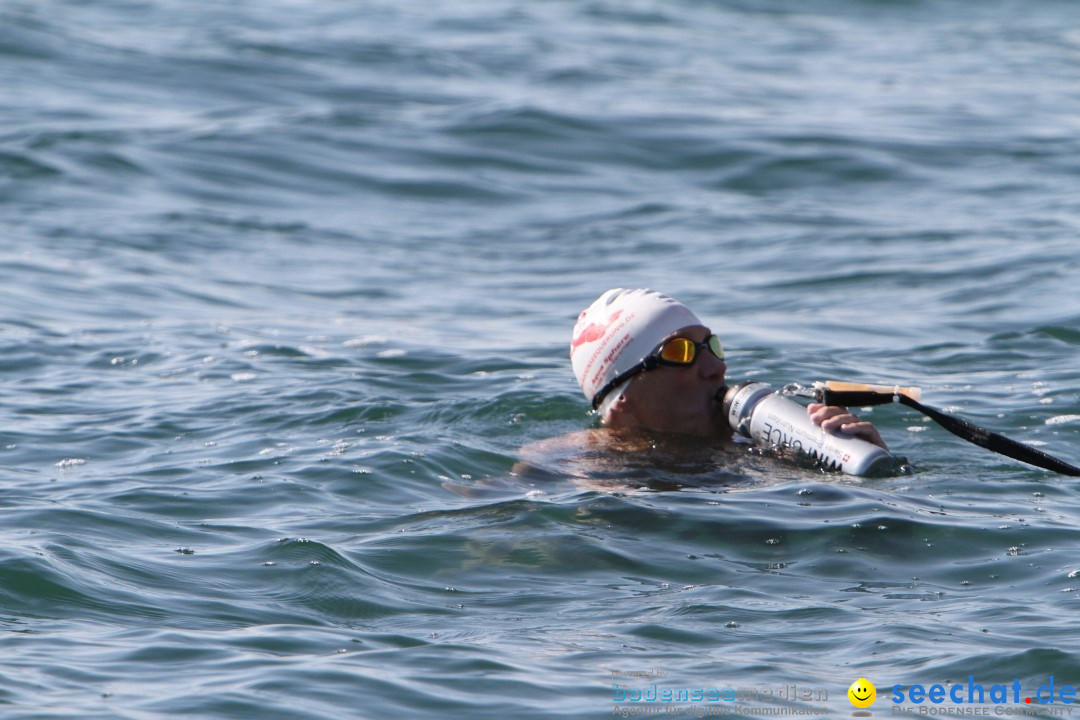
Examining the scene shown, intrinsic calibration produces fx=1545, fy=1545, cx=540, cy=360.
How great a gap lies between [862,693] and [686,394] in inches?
123

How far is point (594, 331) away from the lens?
7621 mm

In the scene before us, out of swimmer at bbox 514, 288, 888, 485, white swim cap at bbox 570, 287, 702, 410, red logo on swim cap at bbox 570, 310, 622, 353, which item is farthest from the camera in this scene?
red logo on swim cap at bbox 570, 310, 622, 353

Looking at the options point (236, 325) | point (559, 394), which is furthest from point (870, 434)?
point (236, 325)

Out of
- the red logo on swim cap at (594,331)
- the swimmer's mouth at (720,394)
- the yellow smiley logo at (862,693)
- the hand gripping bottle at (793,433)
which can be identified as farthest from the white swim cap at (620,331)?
the yellow smiley logo at (862,693)

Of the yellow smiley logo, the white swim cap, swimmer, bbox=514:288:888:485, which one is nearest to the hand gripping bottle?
swimmer, bbox=514:288:888:485

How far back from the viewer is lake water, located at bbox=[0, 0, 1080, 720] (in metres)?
4.87

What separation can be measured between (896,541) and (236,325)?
19.1 feet

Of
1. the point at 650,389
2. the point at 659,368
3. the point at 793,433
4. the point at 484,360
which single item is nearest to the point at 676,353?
the point at 659,368

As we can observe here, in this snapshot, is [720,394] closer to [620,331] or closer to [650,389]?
[650,389]

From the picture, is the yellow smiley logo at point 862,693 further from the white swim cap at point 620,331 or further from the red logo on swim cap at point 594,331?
the red logo on swim cap at point 594,331

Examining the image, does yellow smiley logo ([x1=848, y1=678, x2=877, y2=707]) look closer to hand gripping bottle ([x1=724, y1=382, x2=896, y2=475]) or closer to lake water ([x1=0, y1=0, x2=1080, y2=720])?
lake water ([x1=0, y1=0, x2=1080, y2=720])

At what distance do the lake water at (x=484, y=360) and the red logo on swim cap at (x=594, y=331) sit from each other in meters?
0.75

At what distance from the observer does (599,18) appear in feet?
90.1

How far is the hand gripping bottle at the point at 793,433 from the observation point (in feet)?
21.3
